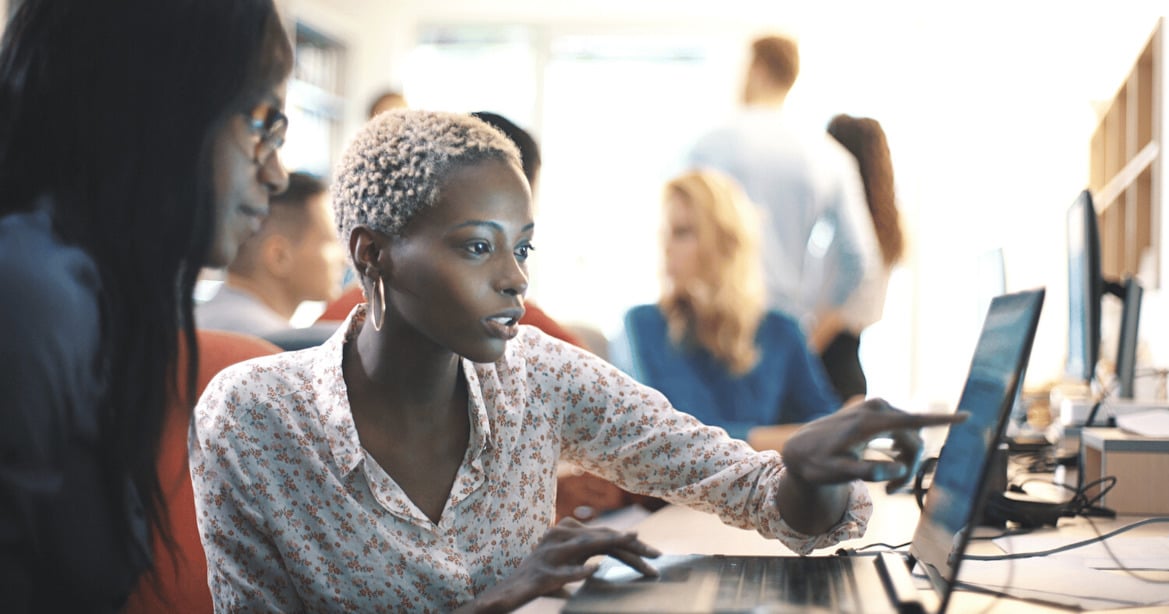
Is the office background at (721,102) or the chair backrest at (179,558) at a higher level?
the office background at (721,102)

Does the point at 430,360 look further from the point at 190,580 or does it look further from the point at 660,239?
the point at 660,239

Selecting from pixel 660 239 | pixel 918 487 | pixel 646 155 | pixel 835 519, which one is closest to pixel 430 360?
pixel 835 519

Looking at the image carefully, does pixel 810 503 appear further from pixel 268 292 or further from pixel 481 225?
pixel 268 292

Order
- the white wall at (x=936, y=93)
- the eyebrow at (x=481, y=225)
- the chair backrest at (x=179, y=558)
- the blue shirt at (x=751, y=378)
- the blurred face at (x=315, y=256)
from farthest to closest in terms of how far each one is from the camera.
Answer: the white wall at (x=936, y=93) → the blurred face at (x=315, y=256) → the blue shirt at (x=751, y=378) → the chair backrest at (x=179, y=558) → the eyebrow at (x=481, y=225)

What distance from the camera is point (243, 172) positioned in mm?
892

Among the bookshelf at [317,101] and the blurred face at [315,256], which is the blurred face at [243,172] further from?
the bookshelf at [317,101]

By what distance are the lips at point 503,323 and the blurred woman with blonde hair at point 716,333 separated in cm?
133

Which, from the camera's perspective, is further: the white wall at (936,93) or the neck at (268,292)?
the white wall at (936,93)

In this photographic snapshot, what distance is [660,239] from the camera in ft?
8.72

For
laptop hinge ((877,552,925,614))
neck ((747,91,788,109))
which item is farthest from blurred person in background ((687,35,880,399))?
laptop hinge ((877,552,925,614))

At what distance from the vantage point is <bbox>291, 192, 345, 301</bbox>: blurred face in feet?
Result: 9.70

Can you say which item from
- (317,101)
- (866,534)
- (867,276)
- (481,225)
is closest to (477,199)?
(481,225)

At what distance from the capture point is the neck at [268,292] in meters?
2.76

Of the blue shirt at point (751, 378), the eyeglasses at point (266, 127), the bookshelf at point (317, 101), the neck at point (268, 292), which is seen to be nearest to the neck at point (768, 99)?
the blue shirt at point (751, 378)
